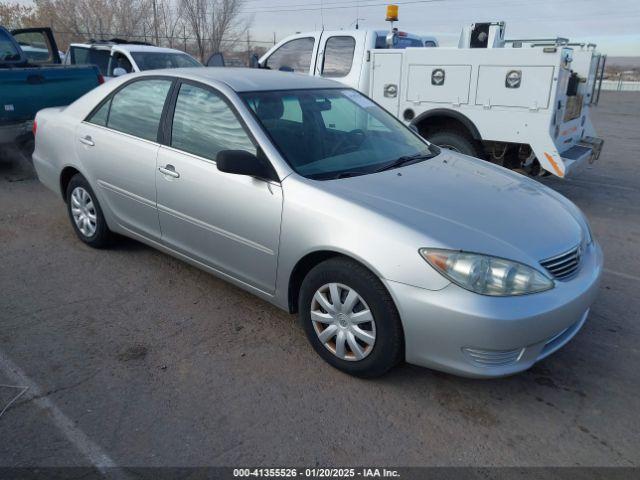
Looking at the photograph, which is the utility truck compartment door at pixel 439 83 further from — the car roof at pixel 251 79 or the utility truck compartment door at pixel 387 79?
the car roof at pixel 251 79

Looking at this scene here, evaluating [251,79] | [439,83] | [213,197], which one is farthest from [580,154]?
[213,197]

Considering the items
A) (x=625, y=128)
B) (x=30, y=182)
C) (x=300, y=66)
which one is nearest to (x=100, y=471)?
(x=30, y=182)

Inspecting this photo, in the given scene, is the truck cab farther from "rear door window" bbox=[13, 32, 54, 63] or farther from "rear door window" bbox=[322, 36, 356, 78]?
"rear door window" bbox=[322, 36, 356, 78]

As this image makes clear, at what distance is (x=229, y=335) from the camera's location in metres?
3.48

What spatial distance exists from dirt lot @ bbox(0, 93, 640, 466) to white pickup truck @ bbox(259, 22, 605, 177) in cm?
236

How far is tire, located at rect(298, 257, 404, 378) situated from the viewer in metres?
2.78

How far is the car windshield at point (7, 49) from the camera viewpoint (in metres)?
8.08

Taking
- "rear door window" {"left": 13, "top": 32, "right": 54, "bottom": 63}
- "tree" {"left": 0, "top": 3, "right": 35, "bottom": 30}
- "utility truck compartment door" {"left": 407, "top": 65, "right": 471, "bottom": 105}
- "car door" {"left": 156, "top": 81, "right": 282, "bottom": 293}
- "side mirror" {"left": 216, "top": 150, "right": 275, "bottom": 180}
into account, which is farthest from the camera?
"tree" {"left": 0, "top": 3, "right": 35, "bottom": 30}

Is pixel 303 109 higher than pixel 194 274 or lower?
higher

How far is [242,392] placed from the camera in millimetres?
2924

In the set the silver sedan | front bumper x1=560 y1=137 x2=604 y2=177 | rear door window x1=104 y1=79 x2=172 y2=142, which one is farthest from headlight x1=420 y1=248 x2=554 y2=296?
front bumper x1=560 y1=137 x2=604 y2=177

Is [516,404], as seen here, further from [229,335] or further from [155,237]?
[155,237]

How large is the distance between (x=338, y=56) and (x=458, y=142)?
2.41 metres

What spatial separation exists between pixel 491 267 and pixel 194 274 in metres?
2.57
